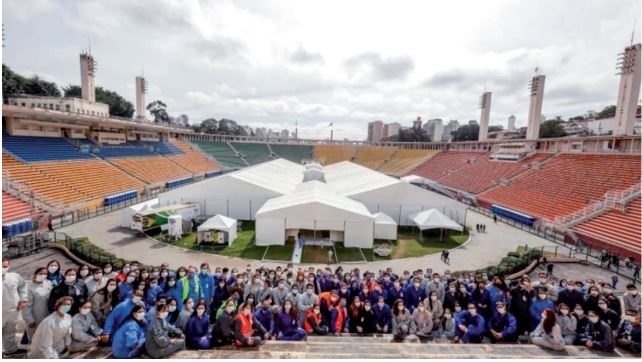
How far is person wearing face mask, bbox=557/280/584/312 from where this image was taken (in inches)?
304

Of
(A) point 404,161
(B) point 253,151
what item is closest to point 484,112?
(A) point 404,161

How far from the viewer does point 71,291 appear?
6.54 m

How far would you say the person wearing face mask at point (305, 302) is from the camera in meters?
7.54

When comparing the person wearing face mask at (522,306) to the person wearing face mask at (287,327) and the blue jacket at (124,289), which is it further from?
the blue jacket at (124,289)

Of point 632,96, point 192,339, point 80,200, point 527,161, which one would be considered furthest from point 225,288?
point 527,161

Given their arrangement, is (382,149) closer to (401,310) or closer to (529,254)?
(529,254)

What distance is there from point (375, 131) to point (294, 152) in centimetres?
11302

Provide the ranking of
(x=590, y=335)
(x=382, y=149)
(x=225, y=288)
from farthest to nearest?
(x=382, y=149)
(x=225, y=288)
(x=590, y=335)

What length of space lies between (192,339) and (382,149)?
65.0 meters

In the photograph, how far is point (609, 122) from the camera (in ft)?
251

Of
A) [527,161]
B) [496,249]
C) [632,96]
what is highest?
[632,96]

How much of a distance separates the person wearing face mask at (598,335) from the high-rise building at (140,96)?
58411 millimetres

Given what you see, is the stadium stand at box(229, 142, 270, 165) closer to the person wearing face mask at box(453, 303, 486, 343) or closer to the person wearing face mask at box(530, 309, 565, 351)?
the person wearing face mask at box(453, 303, 486, 343)

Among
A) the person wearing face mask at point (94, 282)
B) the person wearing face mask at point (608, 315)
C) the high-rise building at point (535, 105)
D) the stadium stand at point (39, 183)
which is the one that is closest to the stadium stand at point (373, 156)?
the high-rise building at point (535, 105)
